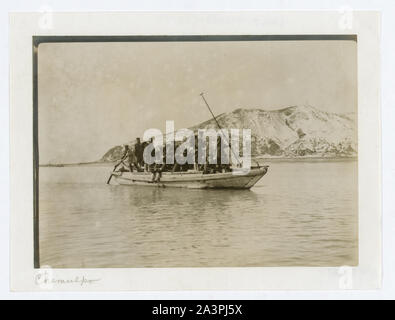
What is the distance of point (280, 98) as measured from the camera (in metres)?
4.03

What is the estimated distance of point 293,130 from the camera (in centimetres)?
399

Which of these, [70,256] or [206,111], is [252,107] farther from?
[70,256]

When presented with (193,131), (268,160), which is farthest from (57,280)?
(268,160)

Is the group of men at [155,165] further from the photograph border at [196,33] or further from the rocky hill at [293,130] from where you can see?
the photograph border at [196,33]

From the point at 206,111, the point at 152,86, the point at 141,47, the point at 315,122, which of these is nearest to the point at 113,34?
the point at 141,47

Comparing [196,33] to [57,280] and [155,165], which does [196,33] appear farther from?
[57,280]

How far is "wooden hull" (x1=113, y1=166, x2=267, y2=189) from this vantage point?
13.3 feet

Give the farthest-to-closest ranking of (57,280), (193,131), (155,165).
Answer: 1. (155,165)
2. (193,131)
3. (57,280)

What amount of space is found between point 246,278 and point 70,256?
153cm

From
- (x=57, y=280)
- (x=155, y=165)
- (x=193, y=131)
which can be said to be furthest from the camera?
(x=155, y=165)

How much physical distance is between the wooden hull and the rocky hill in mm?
211

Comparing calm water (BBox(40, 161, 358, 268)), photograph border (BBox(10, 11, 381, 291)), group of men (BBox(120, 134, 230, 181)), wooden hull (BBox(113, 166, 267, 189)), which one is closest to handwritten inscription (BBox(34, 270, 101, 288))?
photograph border (BBox(10, 11, 381, 291))

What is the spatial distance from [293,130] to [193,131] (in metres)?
0.88

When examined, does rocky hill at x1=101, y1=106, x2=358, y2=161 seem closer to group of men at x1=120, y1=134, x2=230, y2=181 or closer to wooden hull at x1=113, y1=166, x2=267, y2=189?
group of men at x1=120, y1=134, x2=230, y2=181
